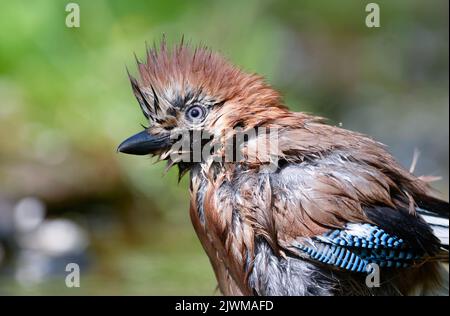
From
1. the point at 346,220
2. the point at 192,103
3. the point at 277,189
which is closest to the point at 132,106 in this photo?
the point at 192,103

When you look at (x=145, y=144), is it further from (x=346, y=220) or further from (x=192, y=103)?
(x=346, y=220)

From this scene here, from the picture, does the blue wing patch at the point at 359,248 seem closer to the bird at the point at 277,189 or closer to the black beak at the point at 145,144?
the bird at the point at 277,189

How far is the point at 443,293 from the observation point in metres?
4.41

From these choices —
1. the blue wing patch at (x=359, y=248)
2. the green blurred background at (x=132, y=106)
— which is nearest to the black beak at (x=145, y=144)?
the blue wing patch at (x=359, y=248)

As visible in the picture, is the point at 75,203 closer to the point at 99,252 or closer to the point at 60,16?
the point at 99,252

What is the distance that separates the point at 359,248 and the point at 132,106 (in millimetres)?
3856

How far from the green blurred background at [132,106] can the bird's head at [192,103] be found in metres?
1.97

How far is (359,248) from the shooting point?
3.91 meters

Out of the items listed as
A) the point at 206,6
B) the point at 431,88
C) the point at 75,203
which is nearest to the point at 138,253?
the point at 75,203

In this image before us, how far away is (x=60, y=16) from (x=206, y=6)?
1.39 m

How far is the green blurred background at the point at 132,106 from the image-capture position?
6.66 metres

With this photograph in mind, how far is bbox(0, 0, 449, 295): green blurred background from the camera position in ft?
21.8

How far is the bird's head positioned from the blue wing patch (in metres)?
0.63

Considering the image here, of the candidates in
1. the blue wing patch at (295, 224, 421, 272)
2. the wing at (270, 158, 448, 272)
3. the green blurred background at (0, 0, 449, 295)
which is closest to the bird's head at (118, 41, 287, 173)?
the wing at (270, 158, 448, 272)
